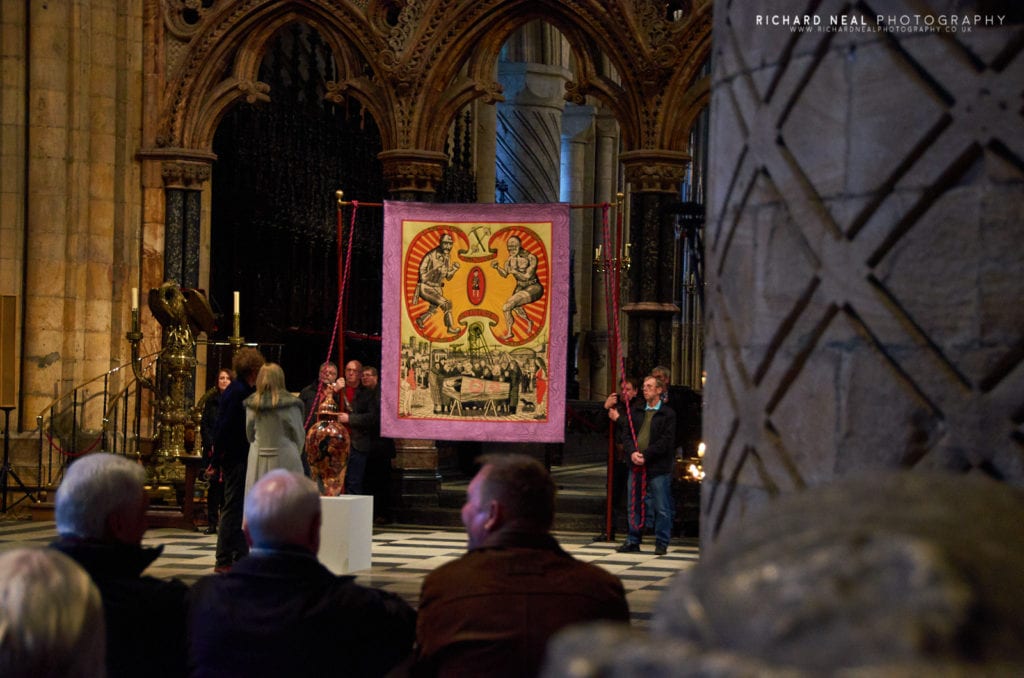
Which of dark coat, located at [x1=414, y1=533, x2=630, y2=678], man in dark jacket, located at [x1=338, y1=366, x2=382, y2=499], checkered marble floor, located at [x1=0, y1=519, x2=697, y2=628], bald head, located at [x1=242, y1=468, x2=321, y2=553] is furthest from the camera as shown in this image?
man in dark jacket, located at [x1=338, y1=366, x2=382, y2=499]

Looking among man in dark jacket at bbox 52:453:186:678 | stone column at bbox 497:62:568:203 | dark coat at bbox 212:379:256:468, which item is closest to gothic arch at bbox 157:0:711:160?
dark coat at bbox 212:379:256:468

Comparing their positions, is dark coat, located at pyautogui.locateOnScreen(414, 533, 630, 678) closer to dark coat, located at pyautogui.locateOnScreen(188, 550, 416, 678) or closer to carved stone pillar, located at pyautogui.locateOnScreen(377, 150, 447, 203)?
dark coat, located at pyautogui.locateOnScreen(188, 550, 416, 678)

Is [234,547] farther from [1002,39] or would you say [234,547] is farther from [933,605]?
[933,605]

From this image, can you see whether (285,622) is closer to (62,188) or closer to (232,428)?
Answer: (232,428)

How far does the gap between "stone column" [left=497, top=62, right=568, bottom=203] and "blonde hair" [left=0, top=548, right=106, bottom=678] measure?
767 inches

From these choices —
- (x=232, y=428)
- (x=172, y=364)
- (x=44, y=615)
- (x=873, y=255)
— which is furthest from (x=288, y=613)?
(x=172, y=364)

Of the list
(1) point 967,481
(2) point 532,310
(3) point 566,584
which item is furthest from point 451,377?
(1) point 967,481

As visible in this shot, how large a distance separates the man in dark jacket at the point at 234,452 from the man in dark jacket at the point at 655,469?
3059 millimetres

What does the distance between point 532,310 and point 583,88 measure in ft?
11.0

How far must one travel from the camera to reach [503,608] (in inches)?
115

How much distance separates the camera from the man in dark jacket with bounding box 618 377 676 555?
1036 cm

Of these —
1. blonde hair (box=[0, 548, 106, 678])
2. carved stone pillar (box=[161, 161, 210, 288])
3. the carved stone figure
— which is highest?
carved stone pillar (box=[161, 161, 210, 288])

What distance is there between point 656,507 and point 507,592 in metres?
7.59

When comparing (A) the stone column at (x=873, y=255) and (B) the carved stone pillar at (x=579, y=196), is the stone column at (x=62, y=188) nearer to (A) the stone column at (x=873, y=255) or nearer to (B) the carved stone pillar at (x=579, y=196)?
(B) the carved stone pillar at (x=579, y=196)
